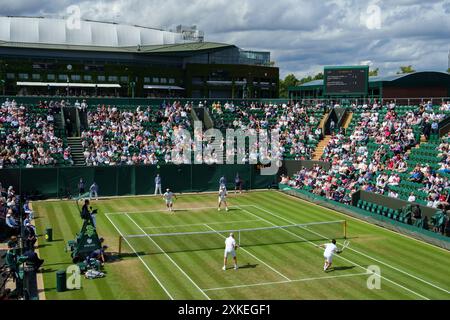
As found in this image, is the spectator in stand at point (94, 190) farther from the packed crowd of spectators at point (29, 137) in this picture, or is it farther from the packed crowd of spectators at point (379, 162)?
the packed crowd of spectators at point (379, 162)

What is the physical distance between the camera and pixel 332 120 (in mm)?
51812

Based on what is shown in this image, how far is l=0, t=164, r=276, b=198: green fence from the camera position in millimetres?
40094

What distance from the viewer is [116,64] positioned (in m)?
85.2

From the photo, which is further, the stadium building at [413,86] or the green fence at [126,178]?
the stadium building at [413,86]

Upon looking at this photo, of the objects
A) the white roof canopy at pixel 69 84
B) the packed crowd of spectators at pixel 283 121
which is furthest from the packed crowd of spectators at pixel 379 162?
the white roof canopy at pixel 69 84

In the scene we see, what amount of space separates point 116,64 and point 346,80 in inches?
1686

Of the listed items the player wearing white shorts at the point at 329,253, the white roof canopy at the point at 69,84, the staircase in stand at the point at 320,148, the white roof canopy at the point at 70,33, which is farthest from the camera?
the white roof canopy at the point at 70,33

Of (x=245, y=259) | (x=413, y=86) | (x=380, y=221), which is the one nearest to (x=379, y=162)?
(x=380, y=221)

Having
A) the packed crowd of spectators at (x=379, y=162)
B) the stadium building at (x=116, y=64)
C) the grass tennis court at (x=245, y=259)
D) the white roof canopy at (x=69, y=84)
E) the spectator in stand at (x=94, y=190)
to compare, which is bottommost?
the grass tennis court at (x=245, y=259)

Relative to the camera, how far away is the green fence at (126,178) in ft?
132

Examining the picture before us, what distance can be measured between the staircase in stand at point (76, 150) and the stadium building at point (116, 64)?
96.9ft

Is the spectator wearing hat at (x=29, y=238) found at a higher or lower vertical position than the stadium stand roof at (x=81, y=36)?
lower

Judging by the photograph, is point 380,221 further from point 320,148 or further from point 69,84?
point 69,84
